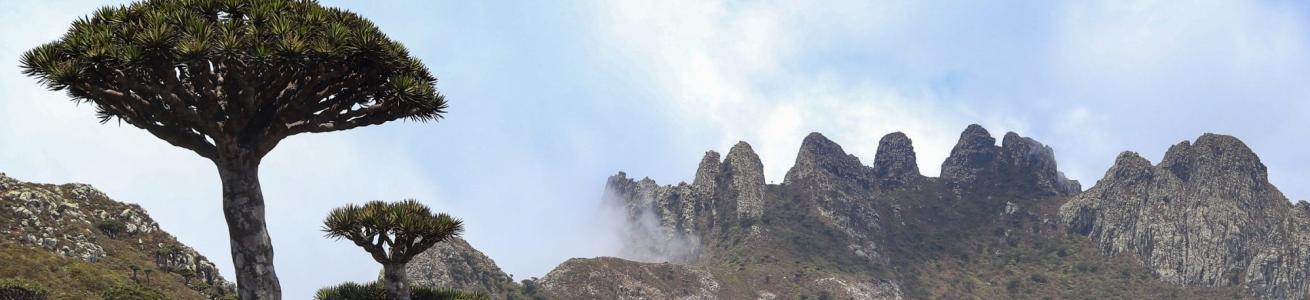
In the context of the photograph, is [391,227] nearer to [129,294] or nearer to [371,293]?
[371,293]

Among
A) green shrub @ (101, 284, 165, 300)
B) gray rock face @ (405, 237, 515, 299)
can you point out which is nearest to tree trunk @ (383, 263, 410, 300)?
green shrub @ (101, 284, 165, 300)

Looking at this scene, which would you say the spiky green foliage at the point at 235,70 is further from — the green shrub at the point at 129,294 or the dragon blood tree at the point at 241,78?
the green shrub at the point at 129,294

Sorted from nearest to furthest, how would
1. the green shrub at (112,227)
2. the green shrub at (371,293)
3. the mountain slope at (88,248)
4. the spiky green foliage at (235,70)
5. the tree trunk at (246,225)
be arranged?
the spiky green foliage at (235,70) < the tree trunk at (246,225) < the green shrub at (371,293) < the mountain slope at (88,248) < the green shrub at (112,227)

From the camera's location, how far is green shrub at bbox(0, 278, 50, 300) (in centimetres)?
5409

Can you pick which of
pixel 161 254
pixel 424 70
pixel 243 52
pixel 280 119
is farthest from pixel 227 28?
pixel 161 254

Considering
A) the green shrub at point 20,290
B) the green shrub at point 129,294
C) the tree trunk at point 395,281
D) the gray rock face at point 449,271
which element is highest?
the gray rock face at point 449,271

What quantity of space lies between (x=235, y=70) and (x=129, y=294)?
2178 inches

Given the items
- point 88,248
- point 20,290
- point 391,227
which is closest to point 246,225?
point 391,227

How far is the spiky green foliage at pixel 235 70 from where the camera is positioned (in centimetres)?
1742

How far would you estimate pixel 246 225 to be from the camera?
1978 cm

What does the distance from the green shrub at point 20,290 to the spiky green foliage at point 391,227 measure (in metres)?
45.0

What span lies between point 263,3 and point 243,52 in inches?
67.7

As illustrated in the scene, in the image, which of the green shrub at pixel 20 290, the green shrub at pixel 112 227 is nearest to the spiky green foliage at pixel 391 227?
the green shrub at pixel 20 290

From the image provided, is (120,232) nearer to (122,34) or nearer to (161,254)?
(161,254)
